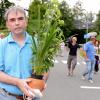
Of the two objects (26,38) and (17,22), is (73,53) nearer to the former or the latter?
(26,38)

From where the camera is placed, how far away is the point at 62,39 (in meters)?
4.21

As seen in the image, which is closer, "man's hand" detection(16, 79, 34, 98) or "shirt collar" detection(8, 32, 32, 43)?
"man's hand" detection(16, 79, 34, 98)

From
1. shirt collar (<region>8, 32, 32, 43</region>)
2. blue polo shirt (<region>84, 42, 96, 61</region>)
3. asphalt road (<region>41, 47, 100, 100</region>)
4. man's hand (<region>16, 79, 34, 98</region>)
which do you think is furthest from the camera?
blue polo shirt (<region>84, 42, 96, 61</region>)

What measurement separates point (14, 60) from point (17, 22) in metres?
0.38

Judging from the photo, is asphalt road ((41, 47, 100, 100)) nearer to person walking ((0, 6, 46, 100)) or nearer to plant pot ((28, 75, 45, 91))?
person walking ((0, 6, 46, 100))

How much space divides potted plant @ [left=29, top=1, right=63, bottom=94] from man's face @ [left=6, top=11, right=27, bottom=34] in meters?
0.16

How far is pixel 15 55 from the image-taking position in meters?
4.25

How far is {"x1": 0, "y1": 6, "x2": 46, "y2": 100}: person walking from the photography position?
13.6 feet

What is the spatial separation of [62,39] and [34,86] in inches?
21.8

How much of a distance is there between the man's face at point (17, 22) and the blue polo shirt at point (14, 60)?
158 millimetres

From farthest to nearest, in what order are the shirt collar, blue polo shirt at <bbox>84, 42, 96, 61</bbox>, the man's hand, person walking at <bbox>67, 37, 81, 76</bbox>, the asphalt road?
person walking at <bbox>67, 37, 81, 76</bbox> → blue polo shirt at <bbox>84, 42, 96, 61</bbox> → the asphalt road → the shirt collar → the man's hand

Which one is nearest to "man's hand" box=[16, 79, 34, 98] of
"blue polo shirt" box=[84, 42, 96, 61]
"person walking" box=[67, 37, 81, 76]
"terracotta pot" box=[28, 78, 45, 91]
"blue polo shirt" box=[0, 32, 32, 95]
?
"terracotta pot" box=[28, 78, 45, 91]

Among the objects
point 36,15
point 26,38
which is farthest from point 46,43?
point 26,38

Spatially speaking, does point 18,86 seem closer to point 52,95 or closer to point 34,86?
point 34,86
